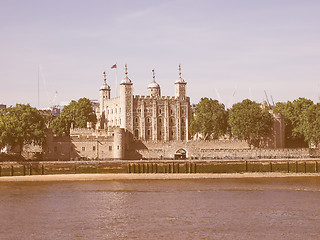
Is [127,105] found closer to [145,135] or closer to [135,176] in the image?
[145,135]

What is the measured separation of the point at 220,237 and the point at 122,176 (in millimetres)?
55795

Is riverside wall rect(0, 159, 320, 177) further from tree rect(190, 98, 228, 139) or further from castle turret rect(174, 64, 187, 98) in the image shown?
castle turret rect(174, 64, 187, 98)

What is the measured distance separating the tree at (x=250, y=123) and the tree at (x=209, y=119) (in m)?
7.10

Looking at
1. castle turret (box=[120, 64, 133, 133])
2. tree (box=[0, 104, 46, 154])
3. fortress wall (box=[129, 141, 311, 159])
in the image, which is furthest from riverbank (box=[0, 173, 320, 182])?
castle turret (box=[120, 64, 133, 133])

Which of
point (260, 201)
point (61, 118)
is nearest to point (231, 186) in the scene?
point (260, 201)

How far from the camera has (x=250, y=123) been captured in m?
132

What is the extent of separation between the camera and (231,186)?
3600 inches

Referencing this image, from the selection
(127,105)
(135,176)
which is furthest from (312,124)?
(135,176)

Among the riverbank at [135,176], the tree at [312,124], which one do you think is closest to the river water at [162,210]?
the riverbank at [135,176]

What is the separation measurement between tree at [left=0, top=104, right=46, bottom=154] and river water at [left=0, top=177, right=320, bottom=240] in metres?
19.4

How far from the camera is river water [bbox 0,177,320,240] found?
2181 inches

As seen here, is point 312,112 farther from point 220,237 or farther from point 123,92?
point 220,237

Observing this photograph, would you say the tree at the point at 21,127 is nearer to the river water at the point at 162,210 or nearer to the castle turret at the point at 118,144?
the castle turret at the point at 118,144

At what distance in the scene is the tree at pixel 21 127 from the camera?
116 metres
